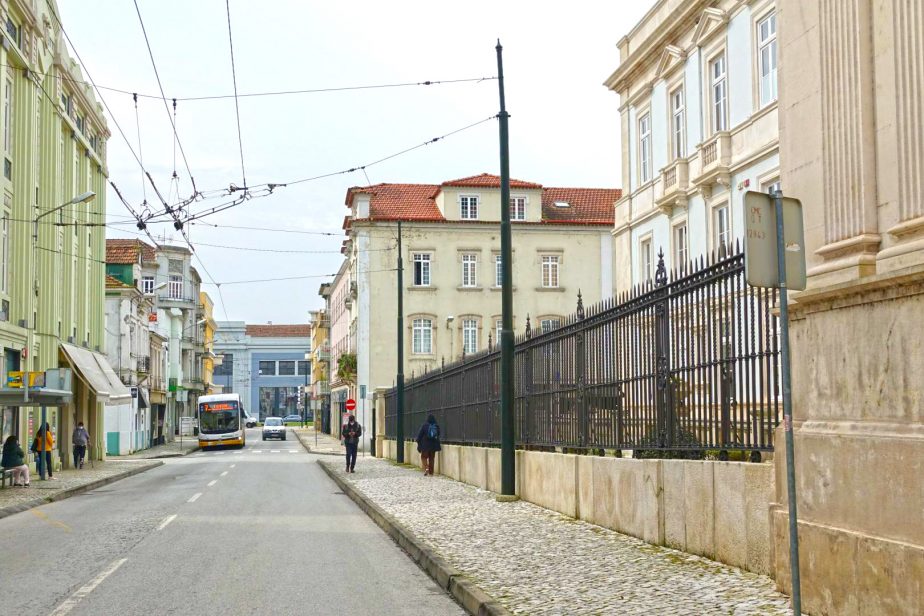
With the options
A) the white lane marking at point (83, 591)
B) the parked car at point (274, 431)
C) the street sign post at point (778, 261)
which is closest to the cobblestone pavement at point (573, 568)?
the street sign post at point (778, 261)

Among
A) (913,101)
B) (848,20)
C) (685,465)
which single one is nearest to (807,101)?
(848,20)

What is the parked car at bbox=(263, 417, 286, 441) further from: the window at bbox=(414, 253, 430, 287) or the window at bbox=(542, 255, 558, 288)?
the window at bbox=(542, 255, 558, 288)

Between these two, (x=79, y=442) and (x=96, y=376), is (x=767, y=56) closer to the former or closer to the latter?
(x=79, y=442)

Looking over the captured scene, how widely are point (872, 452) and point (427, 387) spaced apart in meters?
24.9

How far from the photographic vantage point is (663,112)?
105 ft

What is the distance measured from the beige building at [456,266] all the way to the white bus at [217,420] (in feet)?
26.0

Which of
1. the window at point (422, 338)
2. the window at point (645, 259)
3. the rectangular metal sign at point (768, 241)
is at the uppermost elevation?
the window at point (645, 259)

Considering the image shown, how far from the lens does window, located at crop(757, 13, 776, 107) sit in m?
24.7

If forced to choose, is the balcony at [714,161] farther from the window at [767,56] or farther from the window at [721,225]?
the window at [767,56]

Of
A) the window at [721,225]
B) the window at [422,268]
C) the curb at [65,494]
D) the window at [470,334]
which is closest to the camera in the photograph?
the curb at [65,494]

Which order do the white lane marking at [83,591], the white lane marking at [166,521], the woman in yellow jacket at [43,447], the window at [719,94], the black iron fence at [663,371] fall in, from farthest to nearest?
the woman in yellow jacket at [43,447] → the window at [719,94] → the white lane marking at [166,521] → the black iron fence at [663,371] → the white lane marking at [83,591]

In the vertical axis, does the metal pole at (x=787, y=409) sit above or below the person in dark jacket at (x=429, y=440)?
above

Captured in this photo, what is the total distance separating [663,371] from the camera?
1166 centimetres

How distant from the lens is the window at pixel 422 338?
191 ft
